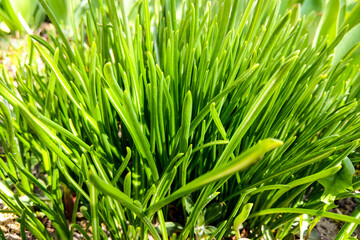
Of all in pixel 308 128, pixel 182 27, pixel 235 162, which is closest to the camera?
pixel 235 162

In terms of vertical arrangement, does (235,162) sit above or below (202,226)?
above

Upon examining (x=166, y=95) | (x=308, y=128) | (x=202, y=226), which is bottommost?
(x=202, y=226)

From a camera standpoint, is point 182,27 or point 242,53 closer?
point 242,53

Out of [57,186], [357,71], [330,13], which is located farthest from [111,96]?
[330,13]

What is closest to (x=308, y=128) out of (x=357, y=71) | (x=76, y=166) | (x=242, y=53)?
(x=242, y=53)

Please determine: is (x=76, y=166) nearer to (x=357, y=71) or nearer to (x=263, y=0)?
(x=263, y=0)

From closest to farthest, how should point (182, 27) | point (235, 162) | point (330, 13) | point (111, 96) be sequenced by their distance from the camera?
point (235, 162) → point (111, 96) → point (182, 27) → point (330, 13)

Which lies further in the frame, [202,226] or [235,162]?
[202,226]

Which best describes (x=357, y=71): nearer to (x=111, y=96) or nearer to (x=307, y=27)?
(x=307, y=27)

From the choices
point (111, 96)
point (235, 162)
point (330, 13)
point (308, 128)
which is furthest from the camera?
point (330, 13)
